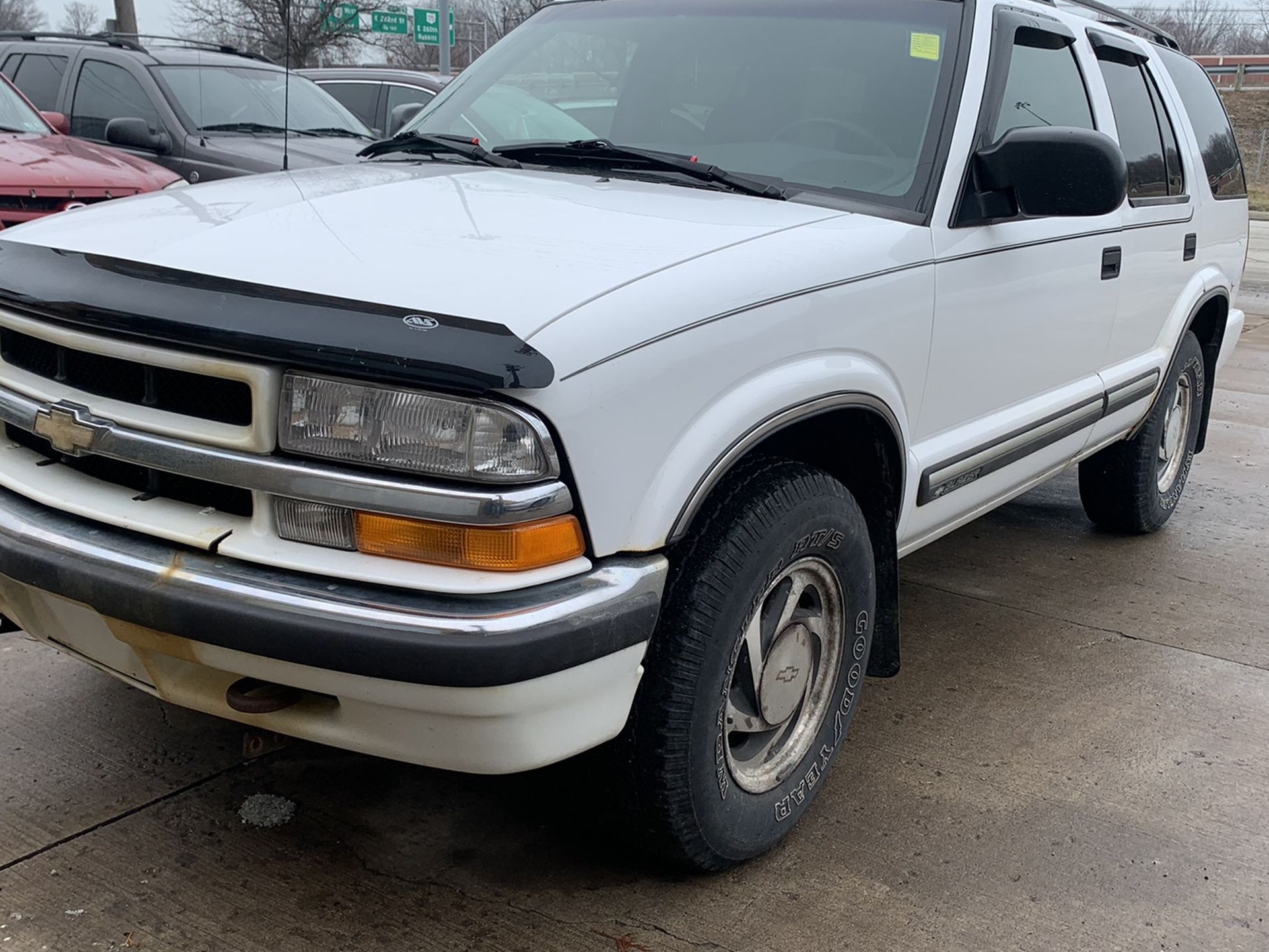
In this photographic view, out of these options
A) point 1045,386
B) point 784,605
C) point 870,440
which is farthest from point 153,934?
point 1045,386

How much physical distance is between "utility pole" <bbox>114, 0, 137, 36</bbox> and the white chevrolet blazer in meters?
15.3

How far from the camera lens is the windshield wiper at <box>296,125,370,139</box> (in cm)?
899

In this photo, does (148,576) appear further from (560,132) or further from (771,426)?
(560,132)

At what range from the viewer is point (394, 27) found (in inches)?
832

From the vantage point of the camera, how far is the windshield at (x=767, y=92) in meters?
3.10

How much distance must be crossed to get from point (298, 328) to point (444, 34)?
56.8 feet

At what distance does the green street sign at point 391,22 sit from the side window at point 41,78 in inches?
450

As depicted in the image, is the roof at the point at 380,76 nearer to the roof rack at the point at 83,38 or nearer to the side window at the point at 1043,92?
the roof rack at the point at 83,38

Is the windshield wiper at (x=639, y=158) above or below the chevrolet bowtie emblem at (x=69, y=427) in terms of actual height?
above

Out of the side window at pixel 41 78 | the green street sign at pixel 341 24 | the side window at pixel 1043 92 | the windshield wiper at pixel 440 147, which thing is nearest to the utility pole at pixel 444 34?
the green street sign at pixel 341 24

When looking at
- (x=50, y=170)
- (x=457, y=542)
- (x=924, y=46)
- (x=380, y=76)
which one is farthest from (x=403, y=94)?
(x=457, y=542)

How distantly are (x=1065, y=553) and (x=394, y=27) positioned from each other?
62.0ft

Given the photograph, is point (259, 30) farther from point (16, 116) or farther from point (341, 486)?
point (341, 486)

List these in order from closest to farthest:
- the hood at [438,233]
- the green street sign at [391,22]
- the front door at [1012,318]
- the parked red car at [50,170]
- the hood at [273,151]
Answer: the hood at [438,233] → the front door at [1012,318] → the parked red car at [50,170] → the hood at [273,151] → the green street sign at [391,22]
